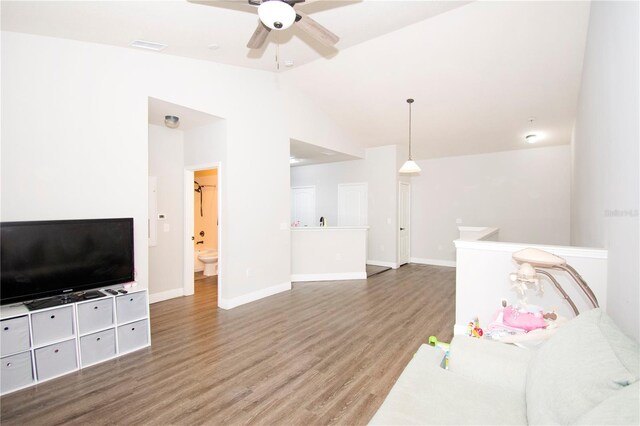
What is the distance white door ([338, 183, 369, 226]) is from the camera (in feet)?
24.7

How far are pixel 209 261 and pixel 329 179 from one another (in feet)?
12.5

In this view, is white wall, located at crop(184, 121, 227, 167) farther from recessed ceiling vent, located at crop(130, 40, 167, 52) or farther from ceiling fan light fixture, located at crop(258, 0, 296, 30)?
ceiling fan light fixture, located at crop(258, 0, 296, 30)

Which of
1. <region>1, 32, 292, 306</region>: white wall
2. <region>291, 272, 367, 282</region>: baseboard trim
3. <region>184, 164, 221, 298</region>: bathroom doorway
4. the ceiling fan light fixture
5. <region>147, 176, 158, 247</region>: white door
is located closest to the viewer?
the ceiling fan light fixture

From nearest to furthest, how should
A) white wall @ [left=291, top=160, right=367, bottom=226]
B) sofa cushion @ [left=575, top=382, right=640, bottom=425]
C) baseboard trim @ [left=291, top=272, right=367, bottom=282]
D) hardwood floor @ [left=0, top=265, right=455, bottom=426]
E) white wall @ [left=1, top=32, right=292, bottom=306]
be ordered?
sofa cushion @ [left=575, top=382, right=640, bottom=425] → hardwood floor @ [left=0, top=265, right=455, bottom=426] → white wall @ [left=1, top=32, right=292, bottom=306] → baseboard trim @ [left=291, top=272, right=367, bottom=282] → white wall @ [left=291, top=160, right=367, bottom=226]

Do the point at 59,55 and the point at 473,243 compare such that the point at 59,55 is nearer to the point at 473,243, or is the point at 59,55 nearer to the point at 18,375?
the point at 18,375

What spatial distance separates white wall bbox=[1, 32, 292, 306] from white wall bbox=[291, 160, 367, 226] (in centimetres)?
355

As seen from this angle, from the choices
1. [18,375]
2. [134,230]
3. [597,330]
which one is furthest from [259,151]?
[597,330]

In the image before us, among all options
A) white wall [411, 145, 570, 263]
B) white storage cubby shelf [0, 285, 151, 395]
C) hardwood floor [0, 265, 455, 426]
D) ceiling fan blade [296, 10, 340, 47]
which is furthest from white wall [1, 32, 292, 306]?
white wall [411, 145, 570, 263]

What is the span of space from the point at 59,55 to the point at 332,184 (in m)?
6.04

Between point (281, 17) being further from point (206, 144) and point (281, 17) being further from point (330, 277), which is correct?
point (330, 277)

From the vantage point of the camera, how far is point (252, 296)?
456 cm

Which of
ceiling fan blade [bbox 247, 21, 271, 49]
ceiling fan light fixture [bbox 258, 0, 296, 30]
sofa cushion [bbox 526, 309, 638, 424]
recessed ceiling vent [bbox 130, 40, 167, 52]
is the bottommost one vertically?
sofa cushion [bbox 526, 309, 638, 424]

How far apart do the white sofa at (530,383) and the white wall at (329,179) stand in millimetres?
6086

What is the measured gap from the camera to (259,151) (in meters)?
4.68
